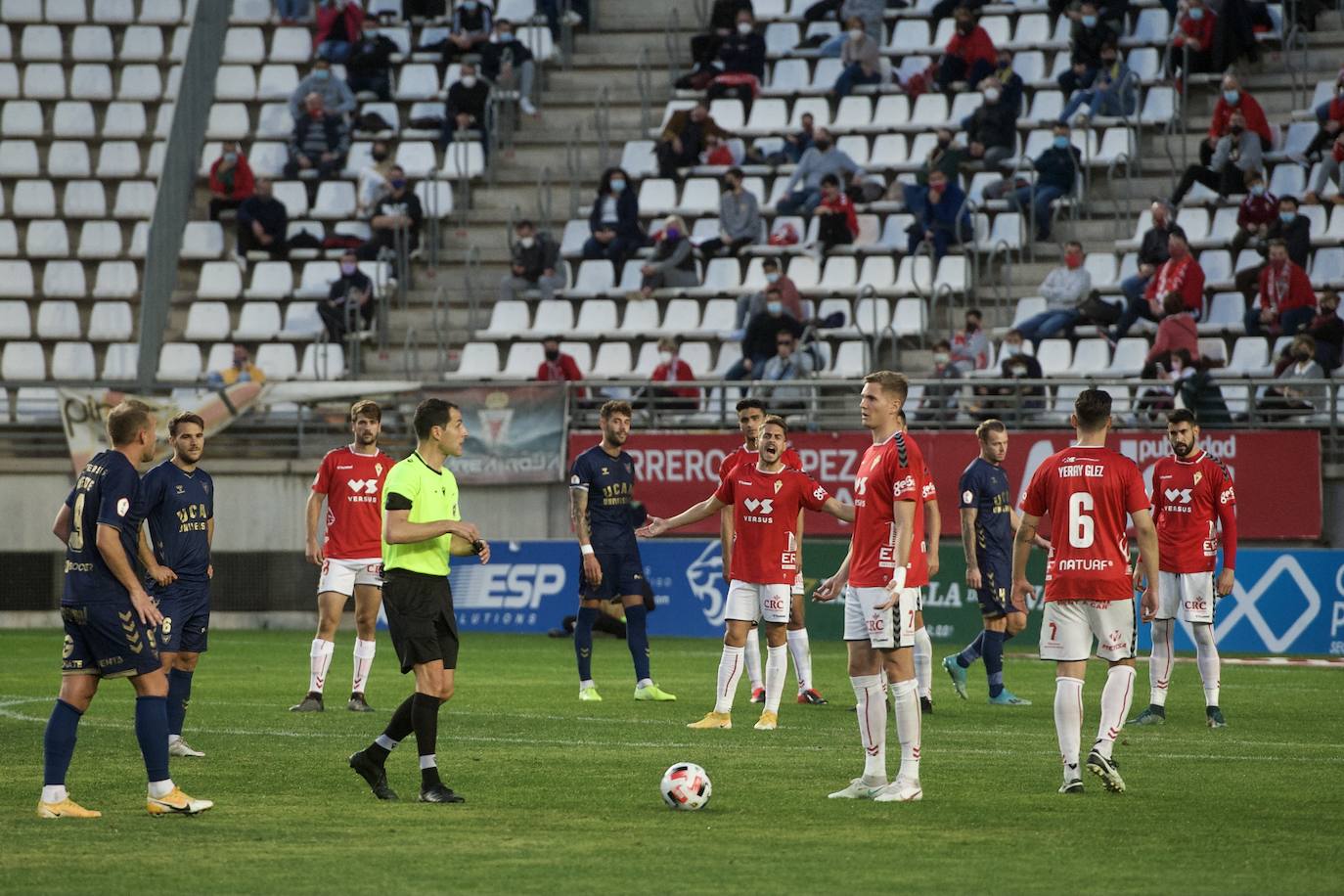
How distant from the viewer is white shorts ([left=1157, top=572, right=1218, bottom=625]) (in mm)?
16219

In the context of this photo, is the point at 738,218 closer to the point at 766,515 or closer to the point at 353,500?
the point at 353,500

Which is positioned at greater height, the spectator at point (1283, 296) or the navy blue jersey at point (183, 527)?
the spectator at point (1283, 296)

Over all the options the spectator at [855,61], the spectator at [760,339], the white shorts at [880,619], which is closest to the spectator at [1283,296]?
the spectator at [760,339]

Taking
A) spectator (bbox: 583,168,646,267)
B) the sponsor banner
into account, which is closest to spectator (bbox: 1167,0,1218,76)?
spectator (bbox: 583,168,646,267)

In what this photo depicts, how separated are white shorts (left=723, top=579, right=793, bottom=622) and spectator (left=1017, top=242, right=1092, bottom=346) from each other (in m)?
13.1

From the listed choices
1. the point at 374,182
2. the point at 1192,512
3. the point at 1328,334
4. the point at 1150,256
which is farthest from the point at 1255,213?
the point at 374,182

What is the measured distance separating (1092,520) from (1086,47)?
2125 centimetres

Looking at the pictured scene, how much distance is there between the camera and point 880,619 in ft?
36.2

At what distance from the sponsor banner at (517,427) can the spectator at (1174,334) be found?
7.69m

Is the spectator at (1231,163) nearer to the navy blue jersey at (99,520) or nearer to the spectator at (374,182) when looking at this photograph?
the spectator at (374,182)

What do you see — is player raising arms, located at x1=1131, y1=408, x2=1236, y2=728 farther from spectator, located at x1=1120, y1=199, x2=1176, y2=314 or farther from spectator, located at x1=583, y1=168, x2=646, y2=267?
spectator, located at x1=583, y1=168, x2=646, y2=267

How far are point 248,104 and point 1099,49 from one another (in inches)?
585

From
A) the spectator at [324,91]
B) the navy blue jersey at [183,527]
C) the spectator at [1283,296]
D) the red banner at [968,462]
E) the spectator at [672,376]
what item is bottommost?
the navy blue jersey at [183,527]

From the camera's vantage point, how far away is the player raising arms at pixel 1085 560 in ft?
37.7
